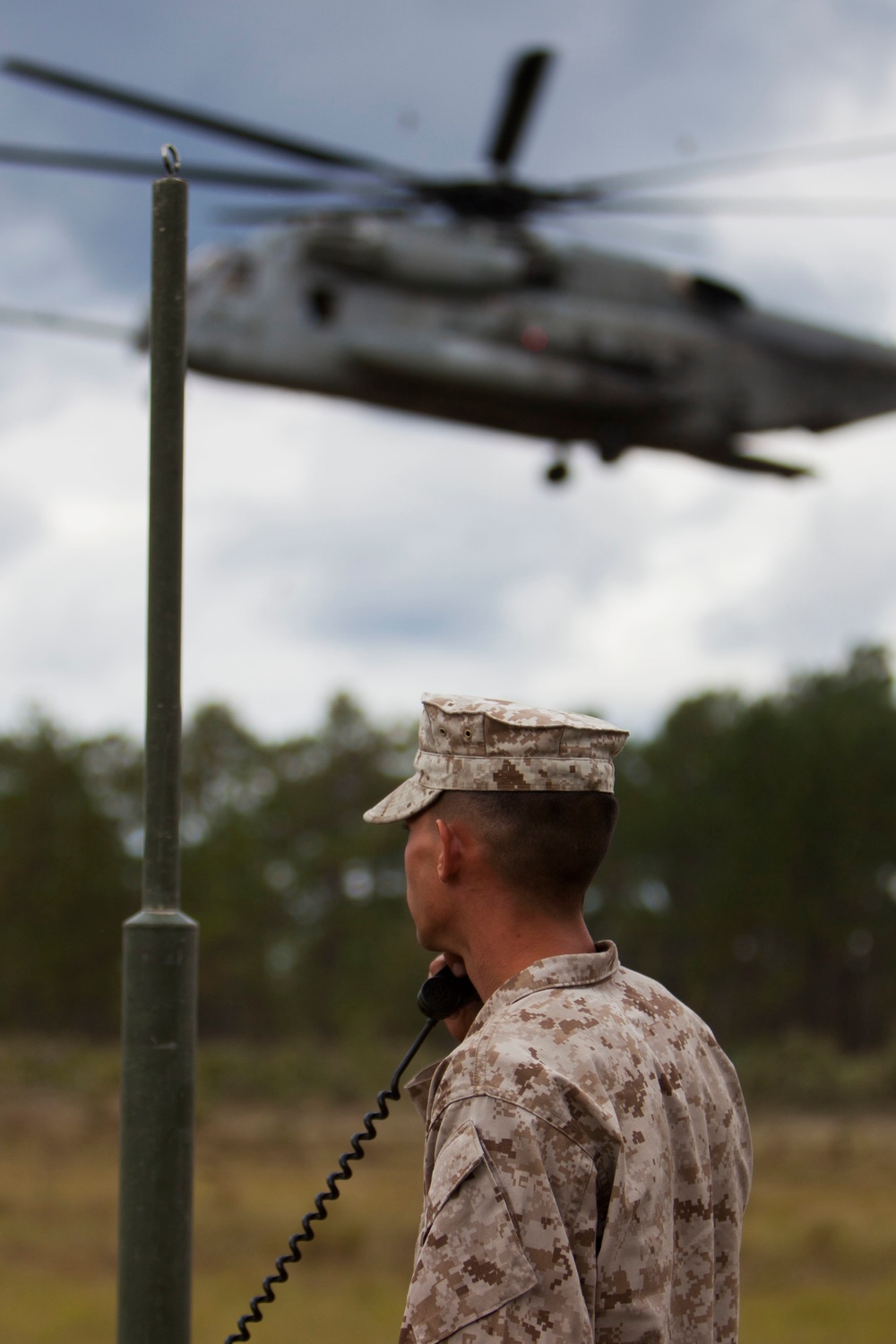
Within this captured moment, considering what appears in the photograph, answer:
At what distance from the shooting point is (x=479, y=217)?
1594 centimetres

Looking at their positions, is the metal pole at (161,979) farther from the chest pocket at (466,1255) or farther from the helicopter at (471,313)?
the helicopter at (471,313)

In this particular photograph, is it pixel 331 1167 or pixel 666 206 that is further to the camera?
pixel 331 1167

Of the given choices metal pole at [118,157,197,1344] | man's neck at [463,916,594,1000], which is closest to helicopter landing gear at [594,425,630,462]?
metal pole at [118,157,197,1344]

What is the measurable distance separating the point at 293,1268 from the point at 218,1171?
6.37 m

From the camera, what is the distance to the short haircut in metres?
2.15

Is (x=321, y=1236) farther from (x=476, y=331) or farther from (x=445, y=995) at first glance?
(x=445, y=995)

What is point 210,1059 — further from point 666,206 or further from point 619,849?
point 666,206

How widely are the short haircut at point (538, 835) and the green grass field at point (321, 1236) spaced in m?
11.5

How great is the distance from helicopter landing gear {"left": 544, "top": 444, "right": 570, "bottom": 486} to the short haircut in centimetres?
1484

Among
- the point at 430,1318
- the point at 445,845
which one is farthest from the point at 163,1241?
the point at 445,845

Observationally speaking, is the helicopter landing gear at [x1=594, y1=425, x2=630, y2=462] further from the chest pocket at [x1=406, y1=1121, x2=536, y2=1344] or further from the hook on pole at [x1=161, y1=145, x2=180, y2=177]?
the chest pocket at [x1=406, y1=1121, x2=536, y2=1344]

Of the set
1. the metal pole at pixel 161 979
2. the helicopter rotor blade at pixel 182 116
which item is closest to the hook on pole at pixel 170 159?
the metal pole at pixel 161 979

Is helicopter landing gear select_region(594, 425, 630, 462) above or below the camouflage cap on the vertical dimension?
above

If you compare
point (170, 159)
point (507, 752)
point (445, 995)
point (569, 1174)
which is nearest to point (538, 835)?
point (507, 752)
